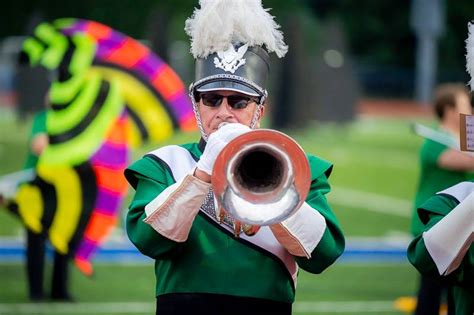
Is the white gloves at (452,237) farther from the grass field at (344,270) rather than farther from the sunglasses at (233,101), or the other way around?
the grass field at (344,270)

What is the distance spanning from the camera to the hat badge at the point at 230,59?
4340 mm

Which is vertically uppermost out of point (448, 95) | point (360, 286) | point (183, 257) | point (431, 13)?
point (431, 13)

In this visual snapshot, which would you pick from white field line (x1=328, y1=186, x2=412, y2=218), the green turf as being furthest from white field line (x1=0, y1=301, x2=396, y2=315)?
white field line (x1=328, y1=186, x2=412, y2=218)

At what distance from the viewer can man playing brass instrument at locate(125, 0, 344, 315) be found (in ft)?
13.6

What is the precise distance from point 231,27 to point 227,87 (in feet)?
0.71

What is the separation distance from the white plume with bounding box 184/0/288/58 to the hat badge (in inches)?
0.8

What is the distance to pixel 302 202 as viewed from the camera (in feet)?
12.9

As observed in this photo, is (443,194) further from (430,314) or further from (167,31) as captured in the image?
(167,31)

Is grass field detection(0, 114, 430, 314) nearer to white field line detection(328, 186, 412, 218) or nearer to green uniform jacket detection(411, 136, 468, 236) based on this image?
white field line detection(328, 186, 412, 218)

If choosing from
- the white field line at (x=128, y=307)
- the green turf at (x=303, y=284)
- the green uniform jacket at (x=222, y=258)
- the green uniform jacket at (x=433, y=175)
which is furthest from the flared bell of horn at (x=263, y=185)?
the green turf at (x=303, y=284)

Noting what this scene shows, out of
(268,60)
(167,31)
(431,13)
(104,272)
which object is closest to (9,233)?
(104,272)

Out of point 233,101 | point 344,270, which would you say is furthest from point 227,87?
point 344,270

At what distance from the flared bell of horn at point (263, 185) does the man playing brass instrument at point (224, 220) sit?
18 centimetres

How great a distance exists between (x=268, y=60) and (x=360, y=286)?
237 inches
